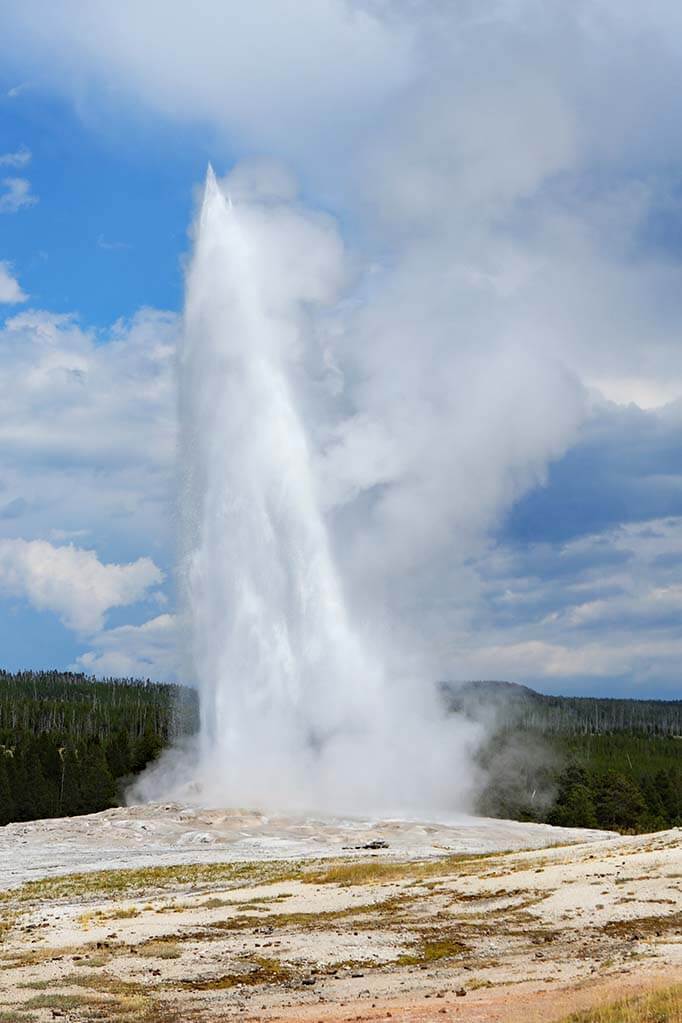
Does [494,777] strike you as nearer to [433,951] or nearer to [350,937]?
[350,937]

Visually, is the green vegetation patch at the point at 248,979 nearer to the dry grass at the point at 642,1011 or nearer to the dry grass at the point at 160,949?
the dry grass at the point at 160,949

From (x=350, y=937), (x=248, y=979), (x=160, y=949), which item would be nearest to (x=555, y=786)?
(x=350, y=937)

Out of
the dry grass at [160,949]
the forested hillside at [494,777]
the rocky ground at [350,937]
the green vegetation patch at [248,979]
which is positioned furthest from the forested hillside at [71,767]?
the green vegetation patch at [248,979]

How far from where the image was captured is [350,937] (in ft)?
77.7

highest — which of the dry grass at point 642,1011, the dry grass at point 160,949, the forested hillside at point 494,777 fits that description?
the forested hillside at point 494,777

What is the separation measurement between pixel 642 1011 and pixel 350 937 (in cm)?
1015

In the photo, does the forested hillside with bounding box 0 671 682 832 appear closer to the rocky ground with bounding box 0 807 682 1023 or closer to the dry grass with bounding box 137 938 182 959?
the rocky ground with bounding box 0 807 682 1023

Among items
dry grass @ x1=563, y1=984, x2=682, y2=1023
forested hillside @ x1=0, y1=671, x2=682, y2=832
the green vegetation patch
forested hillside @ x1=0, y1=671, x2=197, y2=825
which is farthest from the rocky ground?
forested hillside @ x1=0, y1=671, x2=197, y2=825

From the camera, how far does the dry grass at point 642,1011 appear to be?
14211 millimetres

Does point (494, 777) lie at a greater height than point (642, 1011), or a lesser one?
greater

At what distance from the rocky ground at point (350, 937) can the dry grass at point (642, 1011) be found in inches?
37.7

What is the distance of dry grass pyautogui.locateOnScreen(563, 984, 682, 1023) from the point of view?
1421 centimetres

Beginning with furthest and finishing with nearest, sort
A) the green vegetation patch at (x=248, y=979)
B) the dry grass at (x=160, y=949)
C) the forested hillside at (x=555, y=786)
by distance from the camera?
the forested hillside at (x=555, y=786) → the dry grass at (x=160, y=949) → the green vegetation patch at (x=248, y=979)

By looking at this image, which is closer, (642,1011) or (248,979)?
(642,1011)
